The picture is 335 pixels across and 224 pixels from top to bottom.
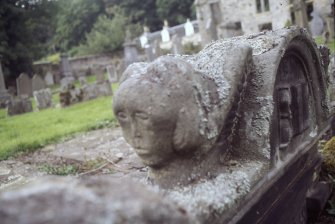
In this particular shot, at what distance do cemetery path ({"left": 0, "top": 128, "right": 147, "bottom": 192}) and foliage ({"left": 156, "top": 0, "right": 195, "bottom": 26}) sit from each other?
36440 mm

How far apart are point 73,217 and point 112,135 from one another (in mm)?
5162

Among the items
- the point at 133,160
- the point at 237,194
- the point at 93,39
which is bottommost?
the point at 133,160

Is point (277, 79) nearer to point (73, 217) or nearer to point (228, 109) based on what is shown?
point (228, 109)

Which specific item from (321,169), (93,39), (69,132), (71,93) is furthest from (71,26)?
(321,169)

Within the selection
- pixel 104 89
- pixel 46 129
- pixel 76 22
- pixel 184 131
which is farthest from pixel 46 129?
pixel 76 22

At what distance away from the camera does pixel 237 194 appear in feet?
4.90

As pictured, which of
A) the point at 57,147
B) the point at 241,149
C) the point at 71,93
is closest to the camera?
the point at 241,149

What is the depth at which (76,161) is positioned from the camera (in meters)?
4.46

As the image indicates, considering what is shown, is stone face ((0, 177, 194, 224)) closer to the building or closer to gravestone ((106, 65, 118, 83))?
the building

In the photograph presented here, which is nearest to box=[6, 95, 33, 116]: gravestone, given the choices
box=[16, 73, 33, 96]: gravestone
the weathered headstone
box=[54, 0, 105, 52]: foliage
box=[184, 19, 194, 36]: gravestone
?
the weathered headstone

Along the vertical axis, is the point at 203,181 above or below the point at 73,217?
below

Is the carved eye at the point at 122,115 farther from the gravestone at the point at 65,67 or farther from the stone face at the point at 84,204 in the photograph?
→ the gravestone at the point at 65,67

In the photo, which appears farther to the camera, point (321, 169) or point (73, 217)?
point (321, 169)

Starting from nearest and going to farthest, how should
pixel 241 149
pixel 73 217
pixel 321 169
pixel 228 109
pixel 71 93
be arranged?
1. pixel 73 217
2. pixel 228 109
3. pixel 241 149
4. pixel 321 169
5. pixel 71 93
